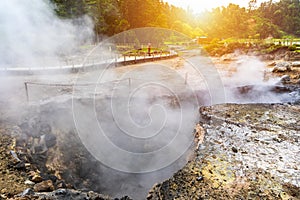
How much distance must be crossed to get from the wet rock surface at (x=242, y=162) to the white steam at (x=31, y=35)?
8959 millimetres

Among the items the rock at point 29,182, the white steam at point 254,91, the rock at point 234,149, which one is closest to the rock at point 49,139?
the rock at point 29,182

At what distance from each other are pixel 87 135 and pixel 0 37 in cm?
674

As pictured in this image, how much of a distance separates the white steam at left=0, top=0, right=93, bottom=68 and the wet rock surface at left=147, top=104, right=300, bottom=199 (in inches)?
353

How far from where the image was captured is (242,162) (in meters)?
3.92

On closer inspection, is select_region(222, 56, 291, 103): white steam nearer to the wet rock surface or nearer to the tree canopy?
the wet rock surface

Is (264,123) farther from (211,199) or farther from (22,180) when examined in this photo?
(22,180)

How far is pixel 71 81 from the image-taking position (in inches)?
382

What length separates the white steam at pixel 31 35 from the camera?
872cm

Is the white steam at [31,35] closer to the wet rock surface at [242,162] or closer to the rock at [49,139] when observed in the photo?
the rock at [49,139]

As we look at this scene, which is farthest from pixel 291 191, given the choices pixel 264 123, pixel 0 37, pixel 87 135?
pixel 0 37

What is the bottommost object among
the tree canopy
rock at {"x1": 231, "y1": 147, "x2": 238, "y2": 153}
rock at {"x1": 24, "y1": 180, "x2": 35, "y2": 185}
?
rock at {"x1": 231, "y1": 147, "x2": 238, "y2": 153}

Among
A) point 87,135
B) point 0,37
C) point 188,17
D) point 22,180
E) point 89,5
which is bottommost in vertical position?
point 87,135

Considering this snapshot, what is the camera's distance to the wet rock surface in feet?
10.7

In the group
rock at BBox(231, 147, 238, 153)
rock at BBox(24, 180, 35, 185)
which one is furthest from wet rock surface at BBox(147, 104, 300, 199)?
rock at BBox(24, 180, 35, 185)
